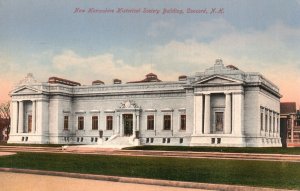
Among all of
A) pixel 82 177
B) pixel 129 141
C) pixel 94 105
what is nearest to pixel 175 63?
pixel 129 141

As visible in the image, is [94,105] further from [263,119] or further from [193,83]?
[263,119]

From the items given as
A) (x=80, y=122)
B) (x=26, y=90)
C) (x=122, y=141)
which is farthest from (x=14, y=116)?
(x=122, y=141)

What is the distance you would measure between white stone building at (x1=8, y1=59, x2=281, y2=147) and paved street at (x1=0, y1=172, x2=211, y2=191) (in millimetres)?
26266

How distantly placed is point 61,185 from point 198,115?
1134 inches

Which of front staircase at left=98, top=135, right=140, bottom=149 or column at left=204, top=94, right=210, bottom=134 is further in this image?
front staircase at left=98, top=135, right=140, bottom=149

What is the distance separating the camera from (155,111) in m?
50.2

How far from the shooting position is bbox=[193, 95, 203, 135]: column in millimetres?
43969

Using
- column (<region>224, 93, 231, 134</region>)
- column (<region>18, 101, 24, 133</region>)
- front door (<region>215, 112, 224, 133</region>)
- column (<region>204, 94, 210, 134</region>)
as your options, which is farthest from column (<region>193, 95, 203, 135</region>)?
column (<region>18, 101, 24, 133</region>)

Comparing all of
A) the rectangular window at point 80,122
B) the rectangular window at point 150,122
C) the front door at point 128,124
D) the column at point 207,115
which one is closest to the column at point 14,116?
the rectangular window at point 80,122

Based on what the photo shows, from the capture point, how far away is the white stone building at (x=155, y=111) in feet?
141

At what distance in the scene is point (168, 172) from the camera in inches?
808

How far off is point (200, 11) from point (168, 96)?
28519mm

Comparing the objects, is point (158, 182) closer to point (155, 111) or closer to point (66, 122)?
point (155, 111)

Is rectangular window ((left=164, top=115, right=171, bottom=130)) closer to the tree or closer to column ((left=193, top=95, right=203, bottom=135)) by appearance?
column ((left=193, top=95, right=203, bottom=135))
